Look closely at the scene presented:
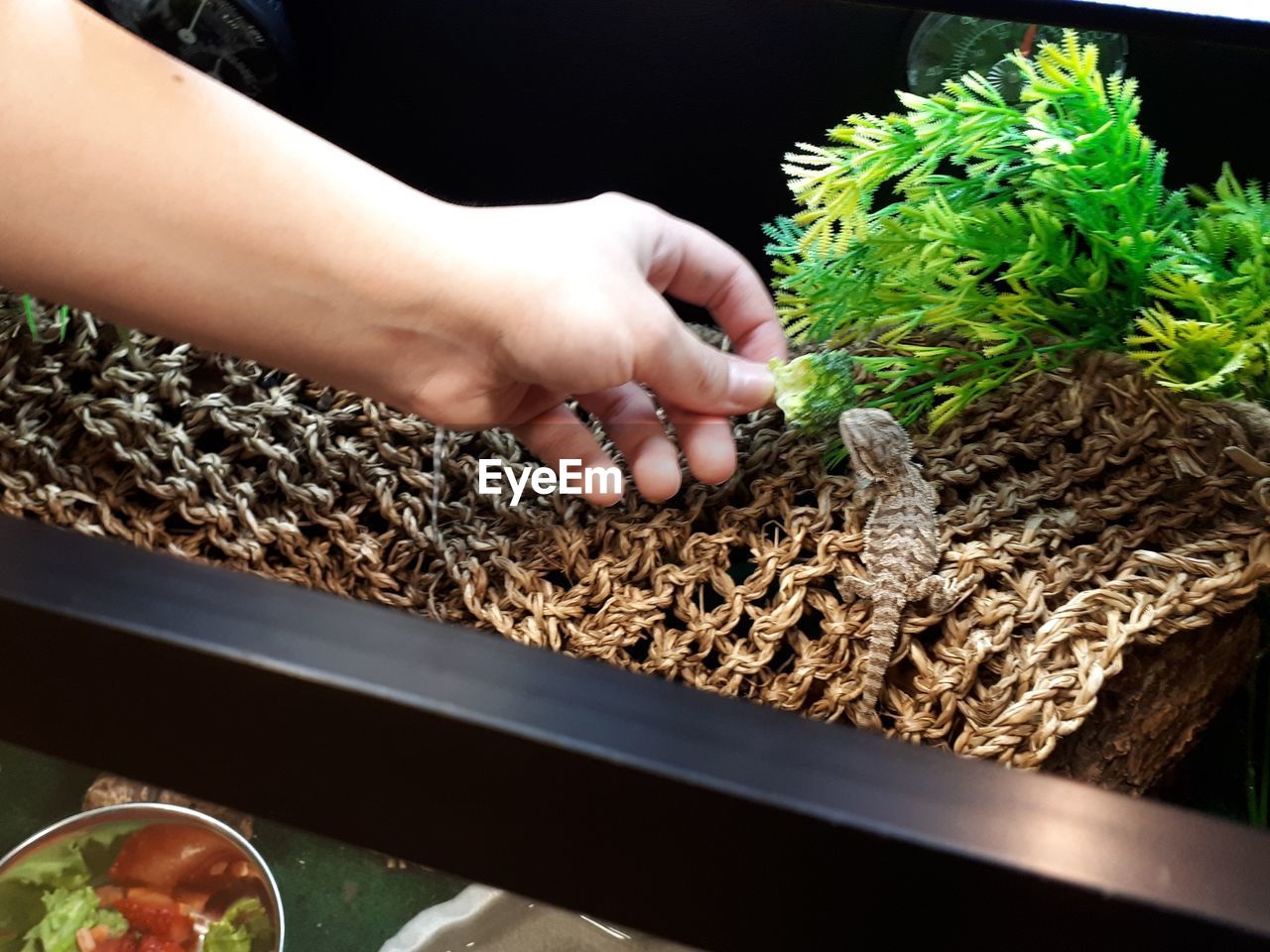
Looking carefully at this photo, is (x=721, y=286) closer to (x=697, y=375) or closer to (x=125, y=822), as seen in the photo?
(x=697, y=375)

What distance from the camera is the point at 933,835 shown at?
1.26ft

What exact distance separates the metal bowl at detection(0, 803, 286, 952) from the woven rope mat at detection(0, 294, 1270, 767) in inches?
9.2

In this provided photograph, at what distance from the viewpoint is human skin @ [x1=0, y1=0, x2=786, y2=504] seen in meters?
0.56

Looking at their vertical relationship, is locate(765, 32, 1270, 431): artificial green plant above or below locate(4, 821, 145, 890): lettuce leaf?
above

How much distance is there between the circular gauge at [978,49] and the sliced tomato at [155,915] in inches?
42.1

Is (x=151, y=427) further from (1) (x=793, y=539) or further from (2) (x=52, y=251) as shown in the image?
(1) (x=793, y=539)

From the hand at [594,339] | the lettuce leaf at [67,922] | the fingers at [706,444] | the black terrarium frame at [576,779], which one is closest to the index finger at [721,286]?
the hand at [594,339]

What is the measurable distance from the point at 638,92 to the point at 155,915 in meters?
0.99

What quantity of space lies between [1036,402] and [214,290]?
67cm

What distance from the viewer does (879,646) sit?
776 millimetres

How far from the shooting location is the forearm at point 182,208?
55cm

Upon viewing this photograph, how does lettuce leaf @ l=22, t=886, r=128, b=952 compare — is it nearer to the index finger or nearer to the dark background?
the index finger

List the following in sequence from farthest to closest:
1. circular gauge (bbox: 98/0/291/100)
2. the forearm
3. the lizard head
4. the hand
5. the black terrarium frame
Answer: circular gauge (bbox: 98/0/291/100), the lizard head, the hand, the forearm, the black terrarium frame

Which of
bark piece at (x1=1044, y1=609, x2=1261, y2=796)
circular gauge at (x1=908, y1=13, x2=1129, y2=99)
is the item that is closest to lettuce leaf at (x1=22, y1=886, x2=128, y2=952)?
bark piece at (x1=1044, y1=609, x2=1261, y2=796)
